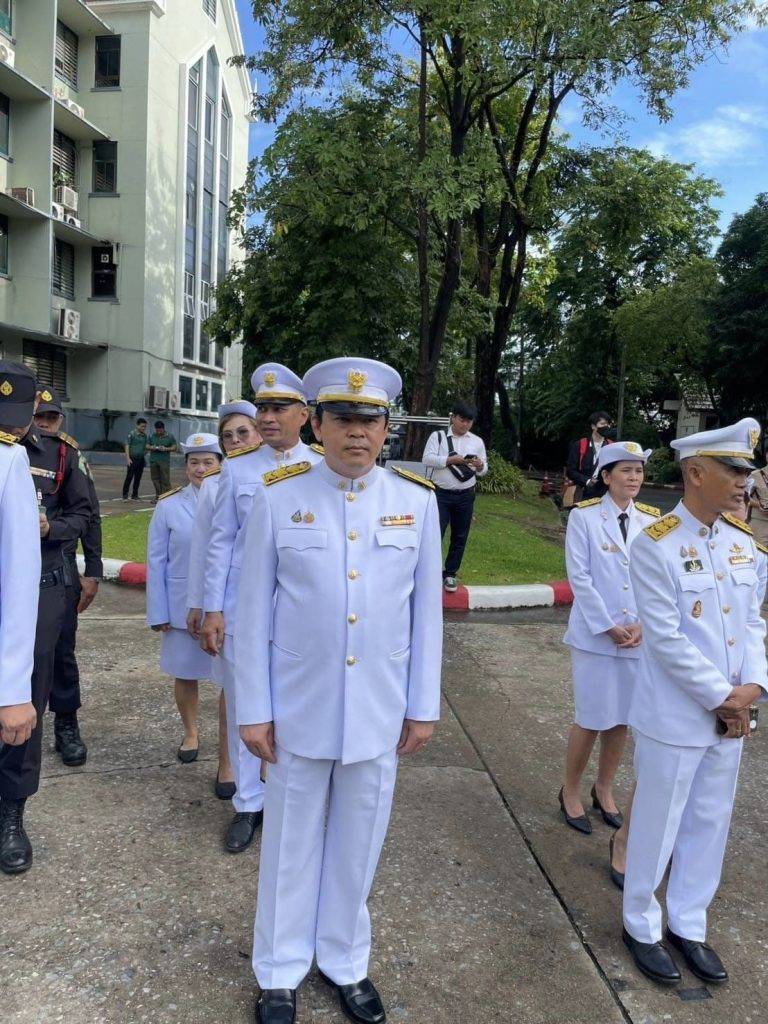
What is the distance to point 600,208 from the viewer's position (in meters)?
16.7

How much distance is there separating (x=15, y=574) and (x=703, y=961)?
2605mm

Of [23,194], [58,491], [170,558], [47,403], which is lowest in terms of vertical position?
[170,558]

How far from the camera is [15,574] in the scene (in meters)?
2.33

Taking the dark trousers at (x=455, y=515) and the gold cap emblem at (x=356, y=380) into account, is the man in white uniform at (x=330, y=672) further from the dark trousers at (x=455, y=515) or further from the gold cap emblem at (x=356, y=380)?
the dark trousers at (x=455, y=515)

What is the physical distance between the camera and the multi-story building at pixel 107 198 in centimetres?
2159

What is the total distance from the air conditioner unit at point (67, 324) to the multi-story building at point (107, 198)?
0.17 feet

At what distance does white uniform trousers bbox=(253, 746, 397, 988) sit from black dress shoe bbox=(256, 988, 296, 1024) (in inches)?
1.0

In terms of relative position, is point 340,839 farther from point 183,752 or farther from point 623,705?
point 183,752

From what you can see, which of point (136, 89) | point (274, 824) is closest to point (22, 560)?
point (274, 824)

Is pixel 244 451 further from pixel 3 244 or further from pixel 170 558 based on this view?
pixel 3 244

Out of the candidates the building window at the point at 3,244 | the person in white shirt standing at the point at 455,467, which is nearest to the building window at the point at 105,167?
the building window at the point at 3,244

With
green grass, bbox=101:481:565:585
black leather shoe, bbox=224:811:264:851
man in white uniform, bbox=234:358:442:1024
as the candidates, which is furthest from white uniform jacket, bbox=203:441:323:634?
green grass, bbox=101:481:565:585

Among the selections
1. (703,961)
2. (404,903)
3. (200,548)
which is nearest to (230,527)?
(200,548)

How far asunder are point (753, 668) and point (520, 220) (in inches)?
605
